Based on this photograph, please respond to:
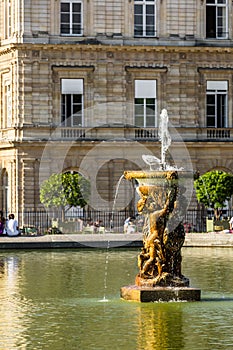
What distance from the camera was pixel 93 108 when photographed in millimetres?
58688

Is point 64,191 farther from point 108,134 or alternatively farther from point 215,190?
point 215,190

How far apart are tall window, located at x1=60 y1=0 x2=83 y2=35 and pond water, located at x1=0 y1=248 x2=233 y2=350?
24.9 metres

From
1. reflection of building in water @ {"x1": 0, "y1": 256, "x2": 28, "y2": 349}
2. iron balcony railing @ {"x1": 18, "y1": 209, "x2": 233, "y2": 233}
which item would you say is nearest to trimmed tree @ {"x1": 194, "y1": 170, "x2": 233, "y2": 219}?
iron balcony railing @ {"x1": 18, "y1": 209, "x2": 233, "y2": 233}

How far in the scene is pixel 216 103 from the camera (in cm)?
6066

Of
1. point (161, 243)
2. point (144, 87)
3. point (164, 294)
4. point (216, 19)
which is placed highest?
point (216, 19)

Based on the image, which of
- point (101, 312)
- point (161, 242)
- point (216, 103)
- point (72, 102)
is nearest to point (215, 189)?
point (216, 103)

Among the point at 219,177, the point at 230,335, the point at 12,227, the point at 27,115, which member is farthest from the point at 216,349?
the point at 27,115

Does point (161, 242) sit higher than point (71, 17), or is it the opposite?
point (71, 17)

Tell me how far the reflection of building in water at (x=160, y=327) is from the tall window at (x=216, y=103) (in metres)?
36.5

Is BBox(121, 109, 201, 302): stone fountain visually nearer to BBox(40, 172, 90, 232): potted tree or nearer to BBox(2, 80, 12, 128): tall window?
BBox(40, 172, 90, 232): potted tree

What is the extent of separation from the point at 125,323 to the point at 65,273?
10.7 m

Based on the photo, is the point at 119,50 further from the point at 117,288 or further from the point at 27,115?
the point at 117,288

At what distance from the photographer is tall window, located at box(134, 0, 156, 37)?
195 ft

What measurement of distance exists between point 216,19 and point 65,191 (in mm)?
13287
